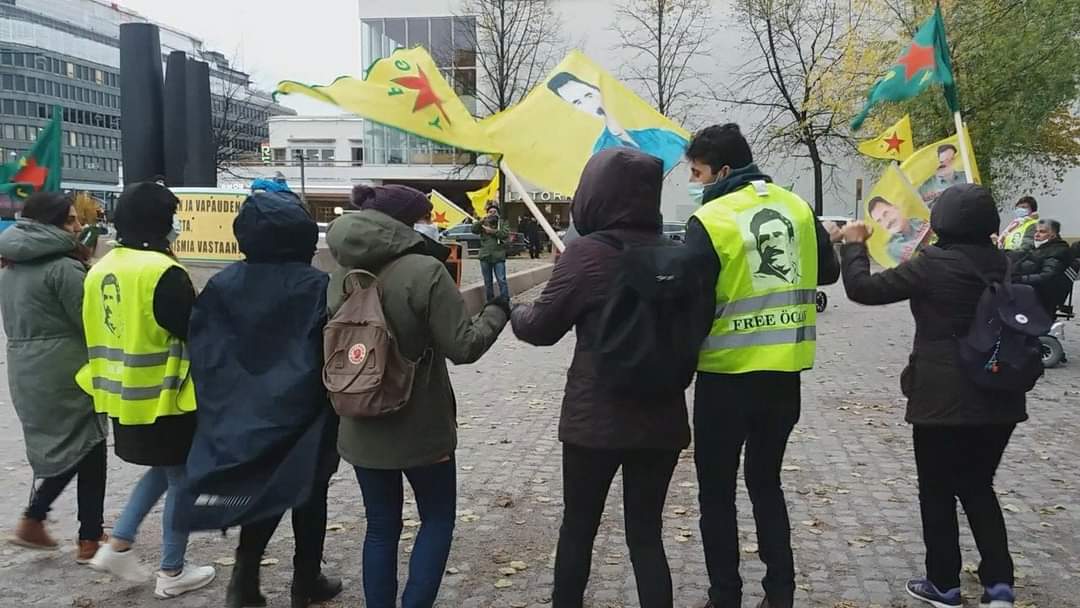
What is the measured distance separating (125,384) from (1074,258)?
30.9 ft

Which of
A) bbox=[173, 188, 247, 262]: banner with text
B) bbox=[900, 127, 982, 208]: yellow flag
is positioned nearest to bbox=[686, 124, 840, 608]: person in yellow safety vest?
bbox=[900, 127, 982, 208]: yellow flag

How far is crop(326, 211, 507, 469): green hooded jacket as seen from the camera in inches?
126

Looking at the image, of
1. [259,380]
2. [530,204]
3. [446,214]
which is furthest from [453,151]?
[259,380]

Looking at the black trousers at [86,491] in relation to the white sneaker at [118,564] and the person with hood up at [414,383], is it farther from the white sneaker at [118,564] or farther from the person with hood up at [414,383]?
the person with hood up at [414,383]

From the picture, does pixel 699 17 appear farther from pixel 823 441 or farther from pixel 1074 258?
pixel 823 441

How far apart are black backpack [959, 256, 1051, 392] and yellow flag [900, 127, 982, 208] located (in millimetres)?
2549

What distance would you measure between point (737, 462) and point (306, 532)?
1.85m

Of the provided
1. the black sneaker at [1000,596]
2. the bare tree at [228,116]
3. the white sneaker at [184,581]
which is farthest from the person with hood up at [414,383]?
→ the bare tree at [228,116]

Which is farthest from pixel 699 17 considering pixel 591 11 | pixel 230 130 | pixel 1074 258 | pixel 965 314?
pixel 965 314

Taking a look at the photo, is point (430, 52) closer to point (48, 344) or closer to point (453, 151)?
point (453, 151)

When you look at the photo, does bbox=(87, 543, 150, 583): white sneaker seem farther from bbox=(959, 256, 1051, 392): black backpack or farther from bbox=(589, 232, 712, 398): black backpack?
bbox=(959, 256, 1051, 392): black backpack

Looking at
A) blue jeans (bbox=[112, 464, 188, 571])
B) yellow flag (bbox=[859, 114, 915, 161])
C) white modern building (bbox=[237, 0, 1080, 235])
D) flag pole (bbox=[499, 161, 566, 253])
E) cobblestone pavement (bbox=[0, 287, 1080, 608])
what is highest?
white modern building (bbox=[237, 0, 1080, 235])

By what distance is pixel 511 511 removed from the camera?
526 centimetres

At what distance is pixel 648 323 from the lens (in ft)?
9.84
